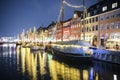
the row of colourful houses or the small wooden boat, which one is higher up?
the row of colourful houses

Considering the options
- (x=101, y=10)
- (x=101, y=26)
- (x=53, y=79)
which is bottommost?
(x=53, y=79)

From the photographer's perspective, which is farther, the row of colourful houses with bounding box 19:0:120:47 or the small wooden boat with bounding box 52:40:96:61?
the row of colourful houses with bounding box 19:0:120:47

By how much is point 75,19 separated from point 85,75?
251 ft

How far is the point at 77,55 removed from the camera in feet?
195

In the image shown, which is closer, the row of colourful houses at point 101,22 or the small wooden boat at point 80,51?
the small wooden boat at point 80,51

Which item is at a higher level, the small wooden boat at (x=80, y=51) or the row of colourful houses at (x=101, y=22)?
the row of colourful houses at (x=101, y=22)

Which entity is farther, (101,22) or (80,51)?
(101,22)

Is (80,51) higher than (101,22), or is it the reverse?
(101,22)

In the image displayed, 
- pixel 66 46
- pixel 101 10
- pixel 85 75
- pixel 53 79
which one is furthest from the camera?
pixel 101 10

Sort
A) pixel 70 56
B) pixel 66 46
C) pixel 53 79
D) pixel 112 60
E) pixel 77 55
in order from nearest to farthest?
pixel 53 79 < pixel 112 60 < pixel 77 55 < pixel 70 56 < pixel 66 46

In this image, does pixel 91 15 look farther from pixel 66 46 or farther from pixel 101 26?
pixel 66 46

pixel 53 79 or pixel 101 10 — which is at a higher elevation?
pixel 101 10

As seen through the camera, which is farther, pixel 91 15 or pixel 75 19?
pixel 75 19

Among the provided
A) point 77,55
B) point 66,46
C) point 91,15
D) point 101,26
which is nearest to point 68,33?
point 91,15
